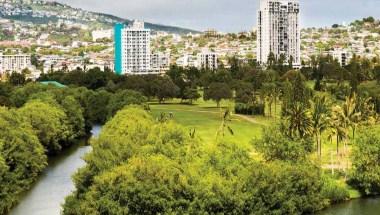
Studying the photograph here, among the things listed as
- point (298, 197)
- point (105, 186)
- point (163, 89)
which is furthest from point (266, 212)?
point (163, 89)

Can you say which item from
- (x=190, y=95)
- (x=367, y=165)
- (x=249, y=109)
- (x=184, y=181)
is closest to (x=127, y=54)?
(x=190, y=95)

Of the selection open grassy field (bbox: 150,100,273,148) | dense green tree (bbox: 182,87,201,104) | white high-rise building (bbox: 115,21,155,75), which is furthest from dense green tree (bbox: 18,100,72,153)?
white high-rise building (bbox: 115,21,155,75)

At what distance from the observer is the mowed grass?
222ft

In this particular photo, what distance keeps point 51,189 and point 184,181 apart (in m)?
17.1

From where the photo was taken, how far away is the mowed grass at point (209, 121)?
67750 millimetres

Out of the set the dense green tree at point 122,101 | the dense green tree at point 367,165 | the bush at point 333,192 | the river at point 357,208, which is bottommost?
the river at point 357,208

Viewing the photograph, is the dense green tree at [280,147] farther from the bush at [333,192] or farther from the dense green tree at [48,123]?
the dense green tree at [48,123]

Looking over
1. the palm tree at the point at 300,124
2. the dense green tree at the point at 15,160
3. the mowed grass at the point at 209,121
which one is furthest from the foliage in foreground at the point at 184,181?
the mowed grass at the point at 209,121

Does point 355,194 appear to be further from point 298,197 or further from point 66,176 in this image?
point 66,176

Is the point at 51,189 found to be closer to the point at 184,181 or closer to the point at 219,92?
the point at 184,181

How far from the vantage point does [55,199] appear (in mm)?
43781

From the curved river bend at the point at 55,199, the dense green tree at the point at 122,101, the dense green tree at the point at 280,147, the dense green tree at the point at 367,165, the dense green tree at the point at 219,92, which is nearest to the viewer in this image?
the curved river bend at the point at 55,199

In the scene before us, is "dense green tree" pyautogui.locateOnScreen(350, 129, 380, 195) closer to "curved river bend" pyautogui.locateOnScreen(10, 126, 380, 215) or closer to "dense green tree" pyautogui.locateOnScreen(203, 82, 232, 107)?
"curved river bend" pyautogui.locateOnScreen(10, 126, 380, 215)

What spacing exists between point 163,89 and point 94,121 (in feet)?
53.8
